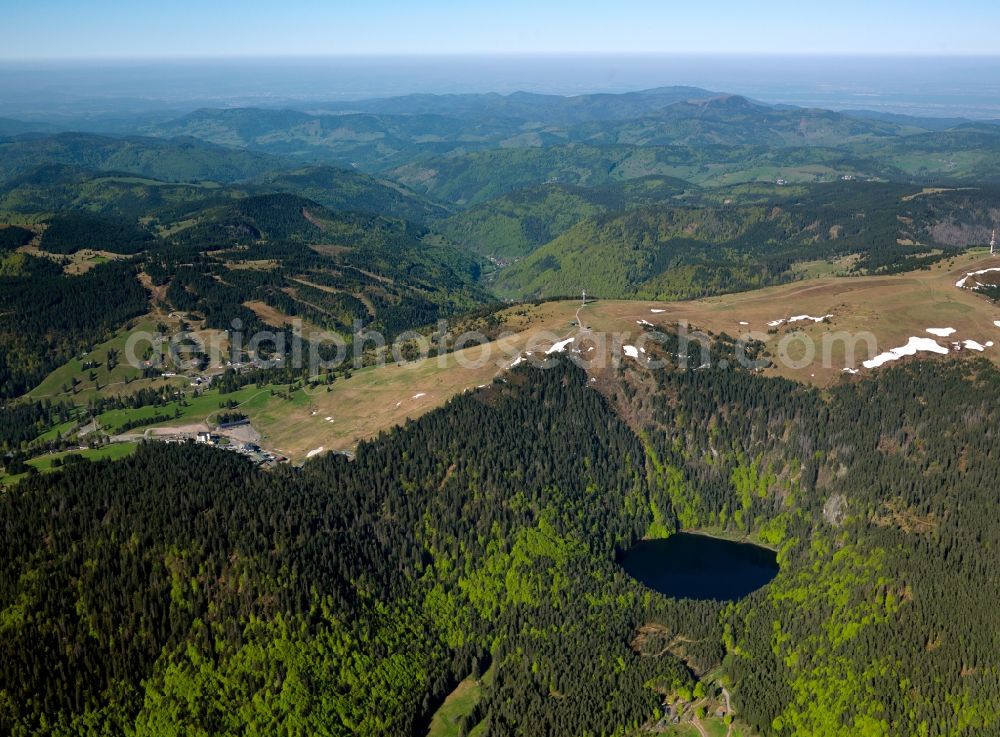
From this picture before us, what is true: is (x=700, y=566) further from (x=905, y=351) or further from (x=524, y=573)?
(x=905, y=351)

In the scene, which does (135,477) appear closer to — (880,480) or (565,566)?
(565,566)

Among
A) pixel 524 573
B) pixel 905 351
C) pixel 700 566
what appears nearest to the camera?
pixel 524 573

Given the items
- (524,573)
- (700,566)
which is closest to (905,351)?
(700,566)

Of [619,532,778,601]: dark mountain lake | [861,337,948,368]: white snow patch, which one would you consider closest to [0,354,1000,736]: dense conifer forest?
[619,532,778,601]: dark mountain lake

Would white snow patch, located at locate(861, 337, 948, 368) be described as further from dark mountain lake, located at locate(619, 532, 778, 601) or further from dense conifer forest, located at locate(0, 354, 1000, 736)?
dark mountain lake, located at locate(619, 532, 778, 601)

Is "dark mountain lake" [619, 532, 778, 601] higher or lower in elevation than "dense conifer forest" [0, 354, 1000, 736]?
lower

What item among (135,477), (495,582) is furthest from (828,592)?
(135,477)

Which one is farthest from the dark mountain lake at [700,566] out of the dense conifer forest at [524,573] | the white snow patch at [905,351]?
the white snow patch at [905,351]
